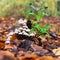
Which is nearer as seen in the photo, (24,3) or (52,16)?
(24,3)

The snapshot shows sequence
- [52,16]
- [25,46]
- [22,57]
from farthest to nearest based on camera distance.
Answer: [52,16] < [25,46] < [22,57]

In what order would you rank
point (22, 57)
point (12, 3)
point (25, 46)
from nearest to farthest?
point (22, 57) → point (25, 46) → point (12, 3)

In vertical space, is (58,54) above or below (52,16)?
above

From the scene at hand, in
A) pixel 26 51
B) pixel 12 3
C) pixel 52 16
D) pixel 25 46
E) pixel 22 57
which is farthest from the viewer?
pixel 52 16

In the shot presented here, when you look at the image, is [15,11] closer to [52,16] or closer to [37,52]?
[52,16]

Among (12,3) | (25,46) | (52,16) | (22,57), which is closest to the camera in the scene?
(22,57)

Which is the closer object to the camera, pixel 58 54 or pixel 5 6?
pixel 58 54

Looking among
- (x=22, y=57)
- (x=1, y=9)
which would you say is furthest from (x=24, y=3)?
(x=22, y=57)

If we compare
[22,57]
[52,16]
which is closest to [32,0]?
[52,16]

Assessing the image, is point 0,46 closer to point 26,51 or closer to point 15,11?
point 26,51
